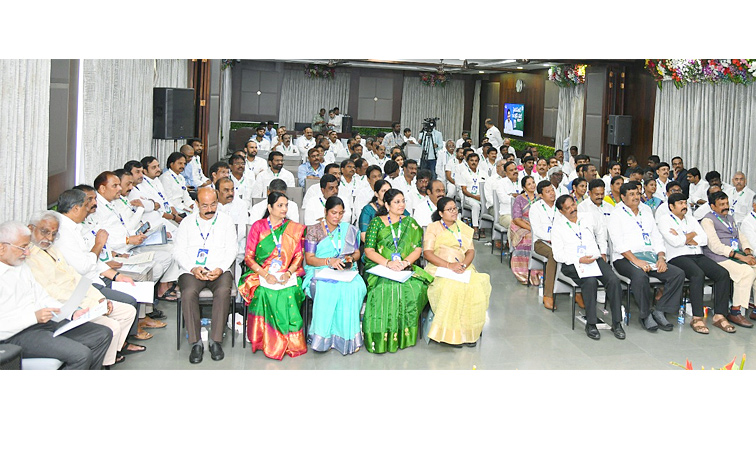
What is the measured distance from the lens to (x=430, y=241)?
564 cm

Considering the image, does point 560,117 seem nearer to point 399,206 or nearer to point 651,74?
point 651,74

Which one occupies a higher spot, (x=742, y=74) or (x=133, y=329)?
(x=742, y=74)

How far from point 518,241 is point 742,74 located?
14.7ft

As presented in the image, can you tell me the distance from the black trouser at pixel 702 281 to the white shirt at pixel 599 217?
2.34 ft

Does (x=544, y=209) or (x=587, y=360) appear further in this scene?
(x=544, y=209)

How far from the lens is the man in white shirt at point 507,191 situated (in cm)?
821

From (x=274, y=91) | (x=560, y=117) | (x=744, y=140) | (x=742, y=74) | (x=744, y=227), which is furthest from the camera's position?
(x=274, y=91)

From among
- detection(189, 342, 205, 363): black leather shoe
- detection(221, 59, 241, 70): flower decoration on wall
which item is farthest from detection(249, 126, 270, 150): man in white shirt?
detection(189, 342, 205, 363): black leather shoe

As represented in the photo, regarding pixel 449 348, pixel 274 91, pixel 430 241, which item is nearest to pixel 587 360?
pixel 449 348

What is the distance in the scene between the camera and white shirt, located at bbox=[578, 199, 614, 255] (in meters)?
6.52

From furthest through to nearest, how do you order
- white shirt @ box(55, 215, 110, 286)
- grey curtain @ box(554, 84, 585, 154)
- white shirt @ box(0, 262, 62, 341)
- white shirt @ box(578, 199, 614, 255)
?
grey curtain @ box(554, 84, 585, 154), white shirt @ box(578, 199, 614, 255), white shirt @ box(55, 215, 110, 286), white shirt @ box(0, 262, 62, 341)

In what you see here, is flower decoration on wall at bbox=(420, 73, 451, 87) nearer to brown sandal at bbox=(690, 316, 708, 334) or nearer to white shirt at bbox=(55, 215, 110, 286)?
brown sandal at bbox=(690, 316, 708, 334)

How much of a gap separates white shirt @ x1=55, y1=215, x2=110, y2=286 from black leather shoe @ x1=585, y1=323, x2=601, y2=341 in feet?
12.8

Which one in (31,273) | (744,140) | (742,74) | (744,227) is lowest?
(31,273)
